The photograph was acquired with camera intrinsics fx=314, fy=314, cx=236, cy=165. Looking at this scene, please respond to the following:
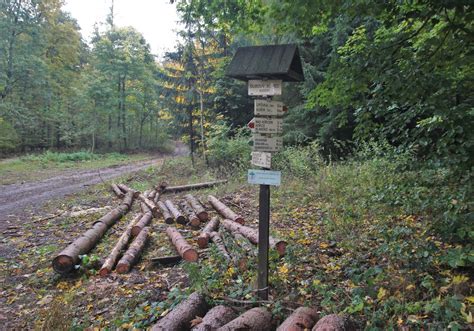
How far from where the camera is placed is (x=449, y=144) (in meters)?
3.98

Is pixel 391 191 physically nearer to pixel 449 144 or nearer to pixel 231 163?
pixel 449 144

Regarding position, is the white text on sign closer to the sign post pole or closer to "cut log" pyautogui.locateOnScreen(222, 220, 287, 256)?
the sign post pole

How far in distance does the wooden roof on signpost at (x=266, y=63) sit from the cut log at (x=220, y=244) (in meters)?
2.95

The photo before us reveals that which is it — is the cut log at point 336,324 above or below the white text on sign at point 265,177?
below

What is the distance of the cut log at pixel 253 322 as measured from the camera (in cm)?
304

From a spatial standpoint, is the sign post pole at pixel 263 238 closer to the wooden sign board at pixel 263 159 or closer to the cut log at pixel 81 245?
the wooden sign board at pixel 263 159

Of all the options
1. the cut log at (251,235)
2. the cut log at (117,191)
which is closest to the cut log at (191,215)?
the cut log at (251,235)

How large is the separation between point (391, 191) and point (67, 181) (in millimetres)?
14583

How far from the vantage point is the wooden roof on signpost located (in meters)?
3.63

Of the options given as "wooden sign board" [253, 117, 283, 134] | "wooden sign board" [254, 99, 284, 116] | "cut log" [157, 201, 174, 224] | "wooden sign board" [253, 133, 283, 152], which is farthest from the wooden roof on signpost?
"cut log" [157, 201, 174, 224]

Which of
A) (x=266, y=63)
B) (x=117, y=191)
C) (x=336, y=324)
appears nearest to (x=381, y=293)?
(x=336, y=324)

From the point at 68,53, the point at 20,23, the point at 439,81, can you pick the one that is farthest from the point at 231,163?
the point at 68,53

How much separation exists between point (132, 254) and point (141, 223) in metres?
1.75

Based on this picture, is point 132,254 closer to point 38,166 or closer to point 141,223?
point 141,223
